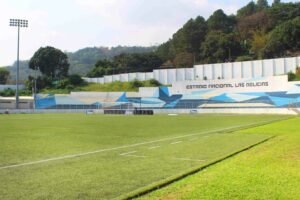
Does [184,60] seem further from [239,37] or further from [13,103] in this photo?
[13,103]

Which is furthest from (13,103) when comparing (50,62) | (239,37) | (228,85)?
(239,37)

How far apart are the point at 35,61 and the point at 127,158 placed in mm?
122220

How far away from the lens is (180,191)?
710cm

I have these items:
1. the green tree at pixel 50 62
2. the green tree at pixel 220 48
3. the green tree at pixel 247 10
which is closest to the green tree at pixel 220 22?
the green tree at pixel 247 10

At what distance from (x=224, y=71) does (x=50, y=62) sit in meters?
63.1

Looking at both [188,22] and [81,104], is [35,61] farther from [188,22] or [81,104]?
[188,22]

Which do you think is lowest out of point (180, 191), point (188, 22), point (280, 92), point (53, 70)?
point (180, 191)

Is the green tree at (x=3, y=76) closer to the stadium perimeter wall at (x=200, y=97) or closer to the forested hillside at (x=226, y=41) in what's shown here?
the forested hillside at (x=226, y=41)

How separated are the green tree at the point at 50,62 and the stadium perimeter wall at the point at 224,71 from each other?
69.0ft

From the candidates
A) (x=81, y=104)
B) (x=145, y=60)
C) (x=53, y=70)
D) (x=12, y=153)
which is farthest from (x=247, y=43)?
(x=12, y=153)

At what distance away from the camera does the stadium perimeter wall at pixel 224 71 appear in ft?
279

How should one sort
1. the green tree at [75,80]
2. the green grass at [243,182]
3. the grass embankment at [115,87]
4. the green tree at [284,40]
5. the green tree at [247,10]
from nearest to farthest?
1. the green grass at [243,182]
2. the green tree at [284,40]
3. the grass embankment at [115,87]
4. the green tree at [75,80]
5. the green tree at [247,10]

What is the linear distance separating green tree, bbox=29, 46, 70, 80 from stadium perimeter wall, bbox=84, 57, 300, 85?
21.0 m

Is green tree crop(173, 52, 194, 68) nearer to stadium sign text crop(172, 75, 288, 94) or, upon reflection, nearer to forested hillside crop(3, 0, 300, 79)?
forested hillside crop(3, 0, 300, 79)
